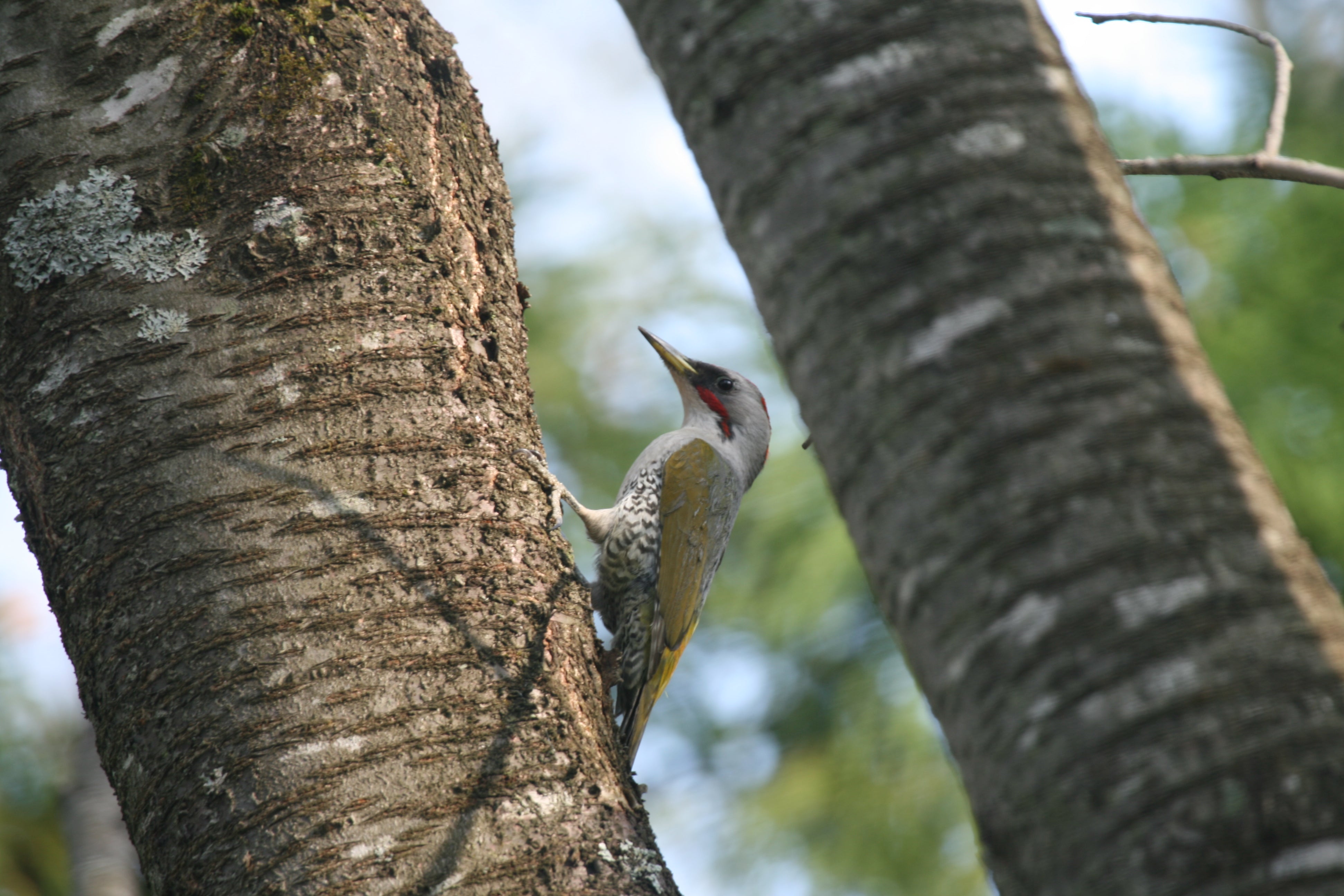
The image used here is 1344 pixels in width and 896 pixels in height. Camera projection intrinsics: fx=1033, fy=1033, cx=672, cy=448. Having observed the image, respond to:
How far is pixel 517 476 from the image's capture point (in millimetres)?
2025

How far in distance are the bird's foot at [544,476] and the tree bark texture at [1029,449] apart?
3.66 ft

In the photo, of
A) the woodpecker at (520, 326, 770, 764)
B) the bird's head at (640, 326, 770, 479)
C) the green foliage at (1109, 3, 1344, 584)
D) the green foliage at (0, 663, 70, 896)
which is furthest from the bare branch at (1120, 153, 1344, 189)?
the green foliage at (0, 663, 70, 896)

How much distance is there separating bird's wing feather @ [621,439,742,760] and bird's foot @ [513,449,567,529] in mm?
1622

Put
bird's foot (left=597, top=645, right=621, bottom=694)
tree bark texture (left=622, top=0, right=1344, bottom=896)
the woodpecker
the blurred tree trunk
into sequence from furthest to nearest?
the blurred tree trunk
the woodpecker
bird's foot (left=597, top=645, right=621, bottom=694)
tree bark texture (left=622, top=0, right=1344, bottom=896)

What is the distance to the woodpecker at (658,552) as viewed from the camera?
12.4ft

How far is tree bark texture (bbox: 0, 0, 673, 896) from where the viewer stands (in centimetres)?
159

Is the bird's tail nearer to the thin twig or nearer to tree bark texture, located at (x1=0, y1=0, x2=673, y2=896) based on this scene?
tree bark texture, located at (x1=0, y1=0, x2=673, y2=896)

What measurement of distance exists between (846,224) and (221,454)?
122cm

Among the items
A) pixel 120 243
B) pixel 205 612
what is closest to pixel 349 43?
pixel 120 243

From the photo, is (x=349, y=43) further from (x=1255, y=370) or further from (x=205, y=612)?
(x=1255, y=370)

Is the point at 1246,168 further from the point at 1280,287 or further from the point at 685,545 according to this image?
the point at 1280,287

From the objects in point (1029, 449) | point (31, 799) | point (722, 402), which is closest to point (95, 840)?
point (31, 799)

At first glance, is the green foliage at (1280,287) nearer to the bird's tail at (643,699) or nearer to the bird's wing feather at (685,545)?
the bird's wing feather at (685,545)

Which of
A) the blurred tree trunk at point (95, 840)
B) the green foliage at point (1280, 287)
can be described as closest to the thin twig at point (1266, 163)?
the green foliage at point (1280, 287)
